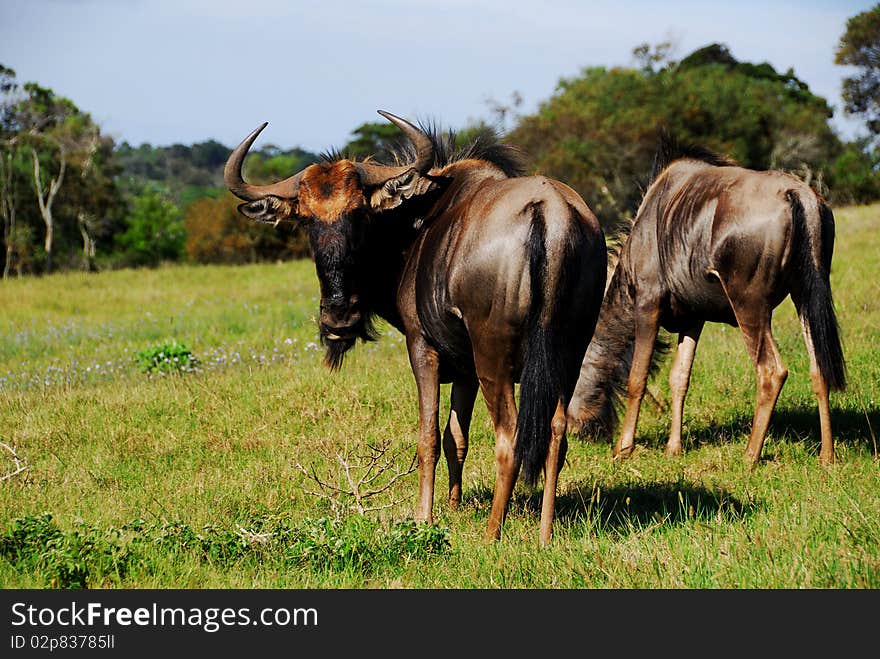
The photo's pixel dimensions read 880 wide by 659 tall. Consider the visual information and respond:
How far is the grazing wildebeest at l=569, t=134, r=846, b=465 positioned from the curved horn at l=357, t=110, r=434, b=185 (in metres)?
2.71

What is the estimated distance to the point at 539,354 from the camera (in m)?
5.05

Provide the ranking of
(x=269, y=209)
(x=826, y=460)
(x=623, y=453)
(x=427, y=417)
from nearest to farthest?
(x=427, y=417) < (x=269, y=209) < (x=826, y=460) < (x=623, y=453)

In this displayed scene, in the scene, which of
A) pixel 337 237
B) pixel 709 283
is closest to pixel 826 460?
pixel 709 283

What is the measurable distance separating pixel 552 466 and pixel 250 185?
110 inches

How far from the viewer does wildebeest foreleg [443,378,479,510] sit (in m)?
6.39

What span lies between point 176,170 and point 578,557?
382 ft

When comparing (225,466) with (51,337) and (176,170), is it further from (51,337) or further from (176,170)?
(176,170)

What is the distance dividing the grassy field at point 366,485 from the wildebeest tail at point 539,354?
0.57 meters

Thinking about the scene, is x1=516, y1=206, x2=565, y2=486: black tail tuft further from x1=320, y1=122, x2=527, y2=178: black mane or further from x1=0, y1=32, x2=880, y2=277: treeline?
x1=0, y1=32, x2=880, y2=277: treeline

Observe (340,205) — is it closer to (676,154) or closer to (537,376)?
(537,376)

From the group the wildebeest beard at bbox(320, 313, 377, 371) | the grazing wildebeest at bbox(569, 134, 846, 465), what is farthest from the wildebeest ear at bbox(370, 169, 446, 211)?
the grazing wildebeest at bbox(569, 134, 846, 465)

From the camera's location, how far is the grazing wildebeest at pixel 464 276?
5062mm

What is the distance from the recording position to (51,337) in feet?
52.2

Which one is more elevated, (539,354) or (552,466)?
(539,354)
